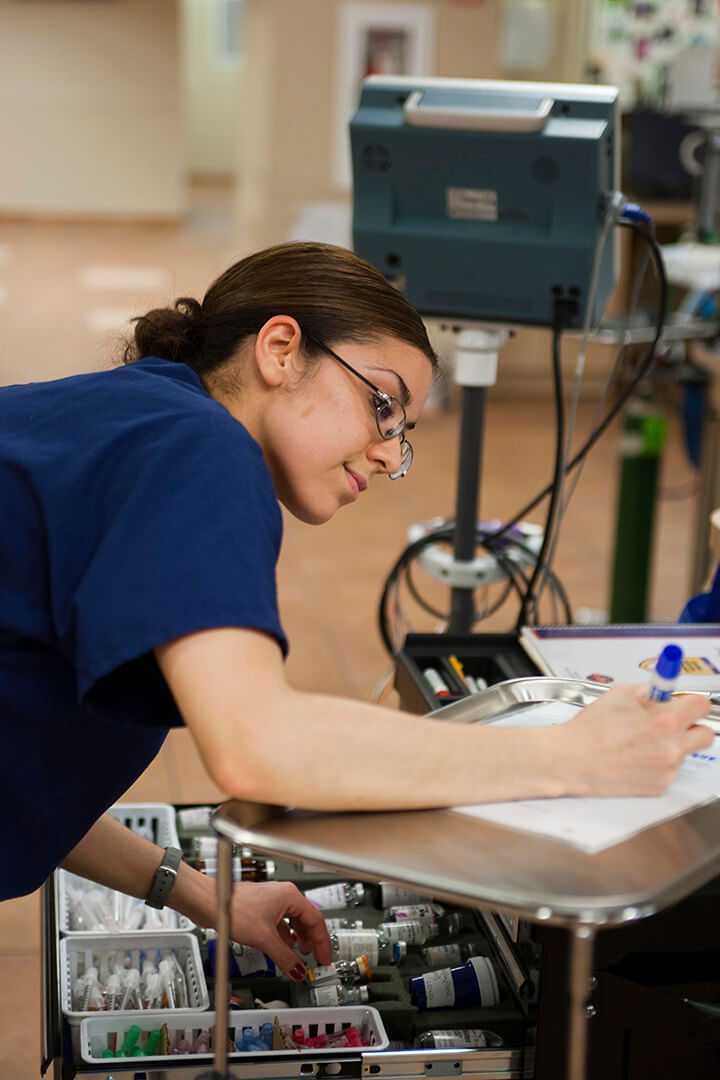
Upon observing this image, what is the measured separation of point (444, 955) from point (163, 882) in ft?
1.07

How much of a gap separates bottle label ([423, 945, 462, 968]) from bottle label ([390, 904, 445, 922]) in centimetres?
7

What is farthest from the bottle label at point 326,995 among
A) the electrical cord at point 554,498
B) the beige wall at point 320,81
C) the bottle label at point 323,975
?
the beige wall at point 320,81

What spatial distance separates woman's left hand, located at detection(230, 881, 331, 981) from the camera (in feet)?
4.36

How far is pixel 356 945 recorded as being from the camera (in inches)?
58.6

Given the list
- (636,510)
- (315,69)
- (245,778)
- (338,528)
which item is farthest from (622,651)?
(315,69)

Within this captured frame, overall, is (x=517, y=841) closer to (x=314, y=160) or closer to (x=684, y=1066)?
(x=684, y=1066)

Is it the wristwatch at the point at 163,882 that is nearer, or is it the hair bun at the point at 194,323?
the hair bun at the point at 194,323

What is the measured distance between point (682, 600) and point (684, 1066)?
2526 millimetres

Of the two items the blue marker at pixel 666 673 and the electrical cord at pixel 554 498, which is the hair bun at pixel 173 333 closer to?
the blue marker at pixel 666 673

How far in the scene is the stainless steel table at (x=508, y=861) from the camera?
2.86 feet

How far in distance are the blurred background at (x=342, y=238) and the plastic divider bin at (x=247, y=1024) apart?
0.53 metres

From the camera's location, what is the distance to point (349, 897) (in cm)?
164

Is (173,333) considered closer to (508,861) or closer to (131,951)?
(508,861)

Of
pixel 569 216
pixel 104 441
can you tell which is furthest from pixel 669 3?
pixel 104 441
